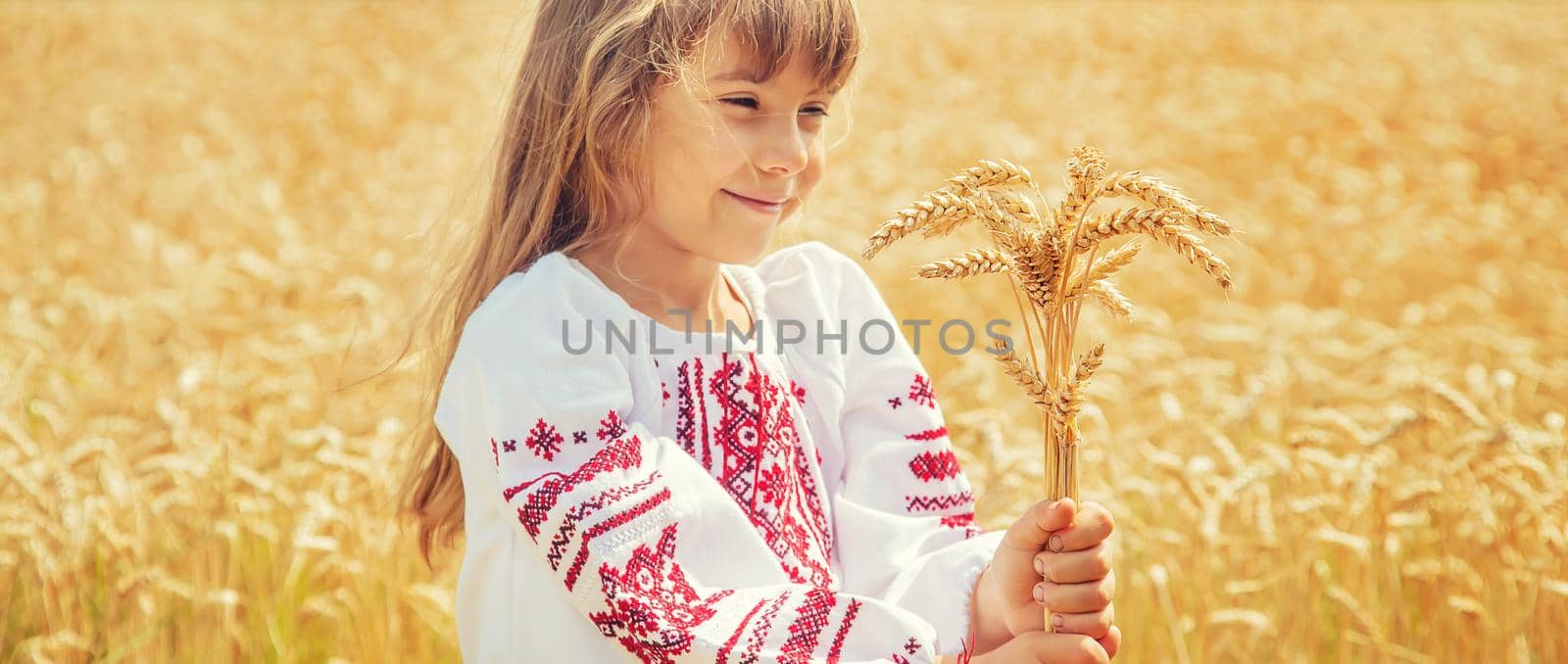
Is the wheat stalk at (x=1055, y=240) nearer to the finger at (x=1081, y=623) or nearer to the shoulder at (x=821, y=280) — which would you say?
the finger at (x=1081, y=623)

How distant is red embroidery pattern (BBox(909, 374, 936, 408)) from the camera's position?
2156 millimetres

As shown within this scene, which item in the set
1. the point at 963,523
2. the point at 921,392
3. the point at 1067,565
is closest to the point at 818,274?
the point at 921,392

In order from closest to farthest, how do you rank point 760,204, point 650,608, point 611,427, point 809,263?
point 650,608 < point 611,427 < point 760,204 < point 809,263

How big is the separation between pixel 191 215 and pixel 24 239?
75 centimetres

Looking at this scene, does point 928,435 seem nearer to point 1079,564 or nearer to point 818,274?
point 818,274

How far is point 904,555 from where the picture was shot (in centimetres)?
204

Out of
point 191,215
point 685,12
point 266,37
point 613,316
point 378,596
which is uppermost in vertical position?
point 266,37

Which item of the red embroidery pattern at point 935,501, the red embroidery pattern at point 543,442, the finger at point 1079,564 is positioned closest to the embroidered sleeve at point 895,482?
the red embroidery pattern at point 935,501

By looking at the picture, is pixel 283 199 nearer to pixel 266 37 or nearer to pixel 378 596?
pixel 378 596

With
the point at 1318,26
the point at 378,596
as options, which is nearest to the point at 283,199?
the point at 378,596

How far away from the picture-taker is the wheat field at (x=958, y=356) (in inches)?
114

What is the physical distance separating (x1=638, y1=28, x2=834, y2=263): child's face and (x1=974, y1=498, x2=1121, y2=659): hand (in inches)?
23.4

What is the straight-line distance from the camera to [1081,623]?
62.2 inches

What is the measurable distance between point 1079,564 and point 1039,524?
8 centimetres
